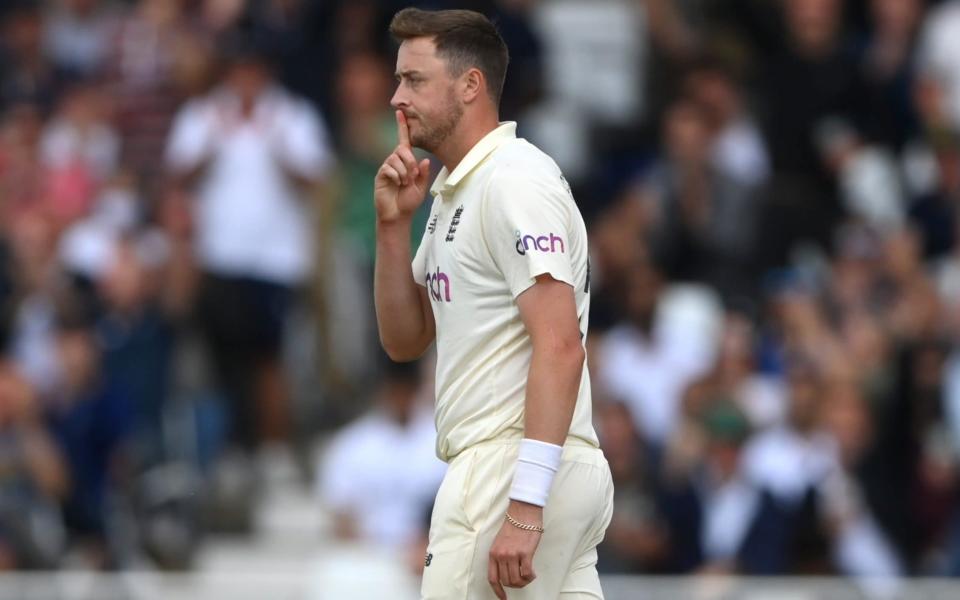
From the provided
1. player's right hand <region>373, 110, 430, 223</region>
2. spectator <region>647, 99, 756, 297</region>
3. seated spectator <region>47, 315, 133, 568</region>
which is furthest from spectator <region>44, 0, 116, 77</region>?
player's right hand <region>373, 110, 430, 223</region>

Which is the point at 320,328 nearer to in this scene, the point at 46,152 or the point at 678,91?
the point at 46,152

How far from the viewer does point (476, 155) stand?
17.9 ft

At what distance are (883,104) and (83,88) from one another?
5675 millimetres

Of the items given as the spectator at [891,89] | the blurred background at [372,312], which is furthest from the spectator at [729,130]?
the spectator at [891,89]

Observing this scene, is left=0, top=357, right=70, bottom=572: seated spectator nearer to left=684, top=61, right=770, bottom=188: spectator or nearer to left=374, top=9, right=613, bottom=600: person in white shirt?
left=684, top=61, right=770, bottom=188: spectator

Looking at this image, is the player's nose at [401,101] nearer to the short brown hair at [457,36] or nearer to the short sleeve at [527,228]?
the short brown hair at [457,36]

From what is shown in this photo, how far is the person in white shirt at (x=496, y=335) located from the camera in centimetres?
517

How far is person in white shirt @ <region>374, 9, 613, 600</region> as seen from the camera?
517 cm

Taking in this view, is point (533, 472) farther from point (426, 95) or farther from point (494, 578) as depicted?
point (426, 95)

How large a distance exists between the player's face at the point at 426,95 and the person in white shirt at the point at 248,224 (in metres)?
6.72

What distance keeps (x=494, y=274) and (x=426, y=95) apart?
1.75 feet

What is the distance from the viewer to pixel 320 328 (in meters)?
12.9

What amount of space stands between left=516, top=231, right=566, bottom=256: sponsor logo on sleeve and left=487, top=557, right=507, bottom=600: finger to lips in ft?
2.67

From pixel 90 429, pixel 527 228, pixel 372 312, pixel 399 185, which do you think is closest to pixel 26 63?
pixel 372 312
